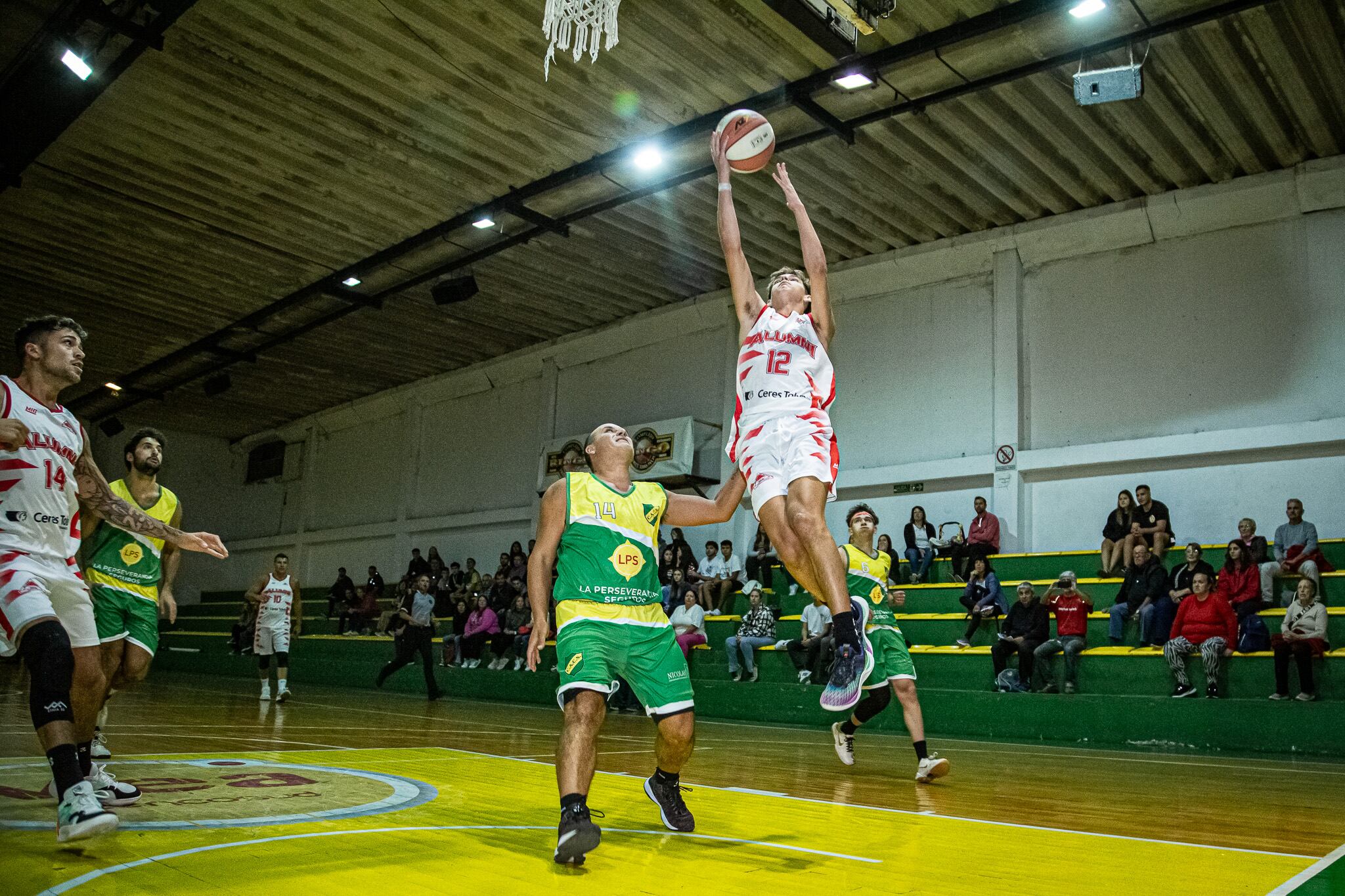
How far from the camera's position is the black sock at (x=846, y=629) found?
4.53 m

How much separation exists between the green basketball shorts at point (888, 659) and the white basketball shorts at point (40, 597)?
4769mm

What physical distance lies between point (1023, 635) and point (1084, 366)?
5141 mm

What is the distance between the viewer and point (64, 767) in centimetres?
353

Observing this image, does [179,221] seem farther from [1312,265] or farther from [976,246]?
[1312,265]

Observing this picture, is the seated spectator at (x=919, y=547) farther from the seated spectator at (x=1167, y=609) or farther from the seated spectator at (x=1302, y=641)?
the seated spectator at (x=1302, y=641)

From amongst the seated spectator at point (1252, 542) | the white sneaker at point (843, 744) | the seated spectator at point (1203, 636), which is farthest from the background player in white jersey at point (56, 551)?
the seated spectator at point (1252, 542)

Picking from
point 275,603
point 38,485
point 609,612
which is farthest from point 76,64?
point 609,612

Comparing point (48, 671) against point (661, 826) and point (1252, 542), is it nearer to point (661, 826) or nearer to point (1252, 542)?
point (661, 826)

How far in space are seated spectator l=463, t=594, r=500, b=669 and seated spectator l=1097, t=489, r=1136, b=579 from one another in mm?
9388

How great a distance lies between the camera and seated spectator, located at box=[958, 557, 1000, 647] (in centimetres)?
1224

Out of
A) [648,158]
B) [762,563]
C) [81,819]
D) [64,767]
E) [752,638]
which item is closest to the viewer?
[81,819]

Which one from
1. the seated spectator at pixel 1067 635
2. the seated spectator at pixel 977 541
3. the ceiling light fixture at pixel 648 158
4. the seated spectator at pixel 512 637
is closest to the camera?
the seated spectator at pixel 1067 635

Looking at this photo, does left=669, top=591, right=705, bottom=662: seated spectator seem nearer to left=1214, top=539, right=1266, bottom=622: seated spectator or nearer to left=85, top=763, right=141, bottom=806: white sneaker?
left=1214, top=539, right=1266, bottom=622: seated spectator

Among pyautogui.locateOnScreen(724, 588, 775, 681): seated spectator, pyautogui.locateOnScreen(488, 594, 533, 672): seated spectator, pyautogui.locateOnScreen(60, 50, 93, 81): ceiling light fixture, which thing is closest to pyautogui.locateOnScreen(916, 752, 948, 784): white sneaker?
pyautogui.locateOnScreen(724, 588, 775, 681): seated spectator
